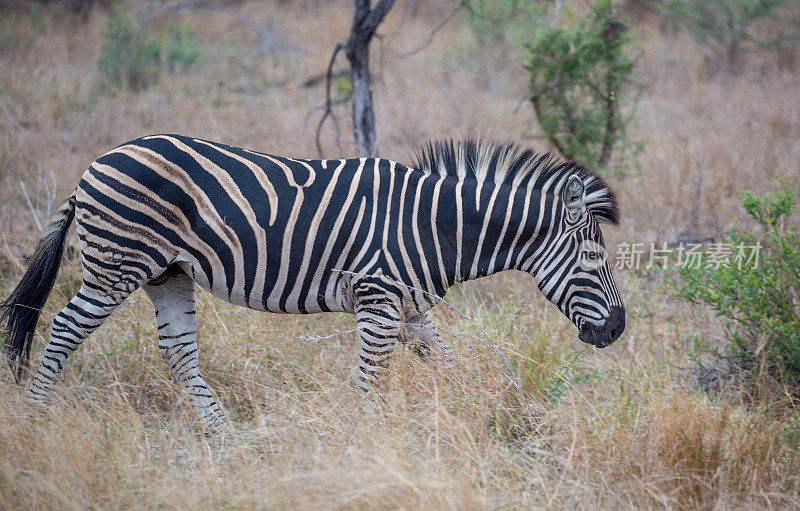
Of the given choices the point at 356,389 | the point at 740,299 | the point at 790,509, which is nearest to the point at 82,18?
the point at 356,389

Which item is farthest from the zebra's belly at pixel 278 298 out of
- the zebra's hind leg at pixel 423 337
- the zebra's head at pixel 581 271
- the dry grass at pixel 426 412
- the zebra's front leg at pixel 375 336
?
the zebra's head at pixel 581 271

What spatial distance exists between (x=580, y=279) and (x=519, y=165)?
0.83m

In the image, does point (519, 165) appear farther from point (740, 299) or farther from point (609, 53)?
point (609, 53)

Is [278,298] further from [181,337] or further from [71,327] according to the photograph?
[71,327]

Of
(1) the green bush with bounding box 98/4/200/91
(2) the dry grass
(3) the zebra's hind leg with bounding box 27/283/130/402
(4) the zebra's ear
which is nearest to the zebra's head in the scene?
(4) the zebra's ear

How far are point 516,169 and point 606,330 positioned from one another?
118 cm

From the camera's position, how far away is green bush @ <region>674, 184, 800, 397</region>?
15.5 ft

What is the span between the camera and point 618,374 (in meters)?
4.75

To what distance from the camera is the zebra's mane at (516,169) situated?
4.36m

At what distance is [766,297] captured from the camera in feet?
15.8

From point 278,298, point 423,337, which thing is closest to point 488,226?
point 423,337

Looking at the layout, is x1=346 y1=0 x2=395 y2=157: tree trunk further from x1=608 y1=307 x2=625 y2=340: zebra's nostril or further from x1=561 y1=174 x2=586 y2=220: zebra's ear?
x1=608 y1=307 x2=625 y2=340: zebra's nostril

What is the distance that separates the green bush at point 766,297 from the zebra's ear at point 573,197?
1.42 metres

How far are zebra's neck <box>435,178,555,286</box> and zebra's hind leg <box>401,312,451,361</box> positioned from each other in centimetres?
38
